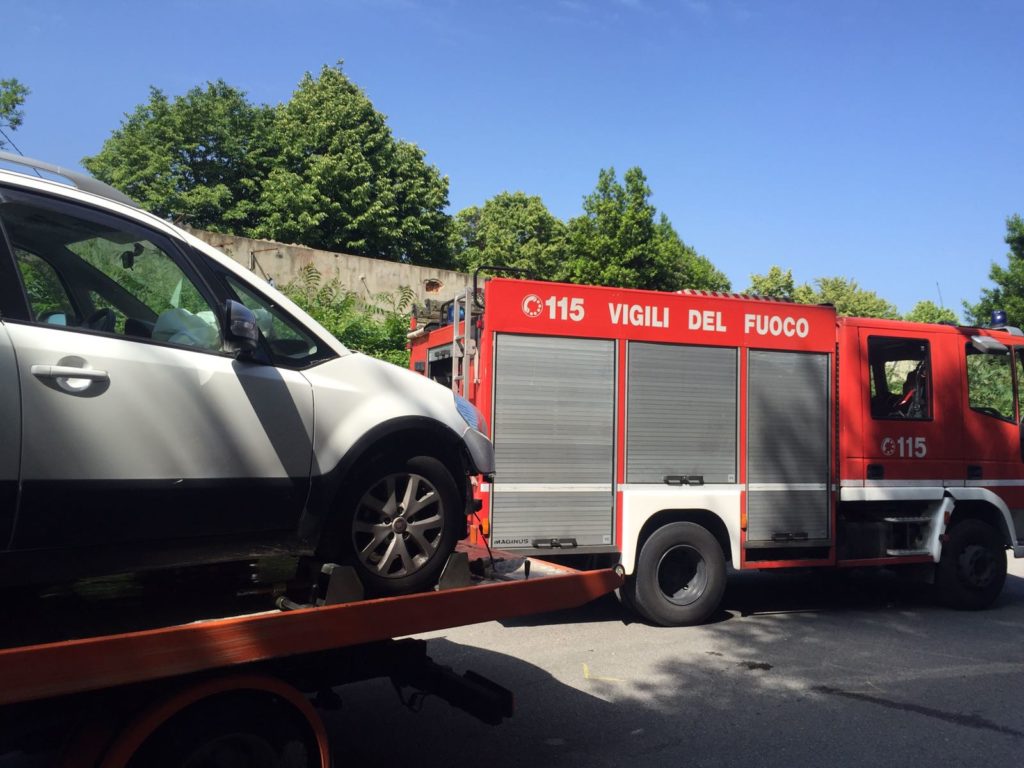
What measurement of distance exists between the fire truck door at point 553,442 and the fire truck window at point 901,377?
2.95 metres

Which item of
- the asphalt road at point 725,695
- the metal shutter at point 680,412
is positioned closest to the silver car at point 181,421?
the asphalt road at point 725,695

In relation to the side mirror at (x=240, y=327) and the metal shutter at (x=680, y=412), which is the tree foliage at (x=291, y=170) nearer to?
the metal shutter at (x=680, y=412)

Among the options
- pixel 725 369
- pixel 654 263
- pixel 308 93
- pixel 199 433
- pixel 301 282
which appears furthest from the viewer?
pixel 308 93

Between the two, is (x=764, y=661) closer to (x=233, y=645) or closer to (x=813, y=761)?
(x=813, y=761)

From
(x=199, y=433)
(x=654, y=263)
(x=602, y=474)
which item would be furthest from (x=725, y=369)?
(x=654, y=263)

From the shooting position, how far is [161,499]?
293cm

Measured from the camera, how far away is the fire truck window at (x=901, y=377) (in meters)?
8.21

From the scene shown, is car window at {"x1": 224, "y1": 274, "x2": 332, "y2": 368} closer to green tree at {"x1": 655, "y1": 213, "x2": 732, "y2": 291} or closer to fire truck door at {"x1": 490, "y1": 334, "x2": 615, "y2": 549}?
fire truck door at {"x1": 490, "y1": 334, "x2": 615, "y2": 549}

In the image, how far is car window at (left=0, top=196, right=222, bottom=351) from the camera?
294 cm

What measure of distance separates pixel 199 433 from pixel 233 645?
30.6 inches

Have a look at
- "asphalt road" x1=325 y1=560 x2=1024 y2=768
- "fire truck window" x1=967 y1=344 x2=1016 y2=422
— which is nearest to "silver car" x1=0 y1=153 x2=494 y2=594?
"asphalt road" x1=325 y1=560 x2=1024 y2=768

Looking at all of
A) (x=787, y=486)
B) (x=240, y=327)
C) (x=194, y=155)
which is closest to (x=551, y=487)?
(x=787, y=486)

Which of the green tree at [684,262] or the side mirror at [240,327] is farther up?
the green tree at [684,262]

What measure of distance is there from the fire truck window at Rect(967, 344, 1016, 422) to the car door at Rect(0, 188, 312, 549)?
24.8 feet
